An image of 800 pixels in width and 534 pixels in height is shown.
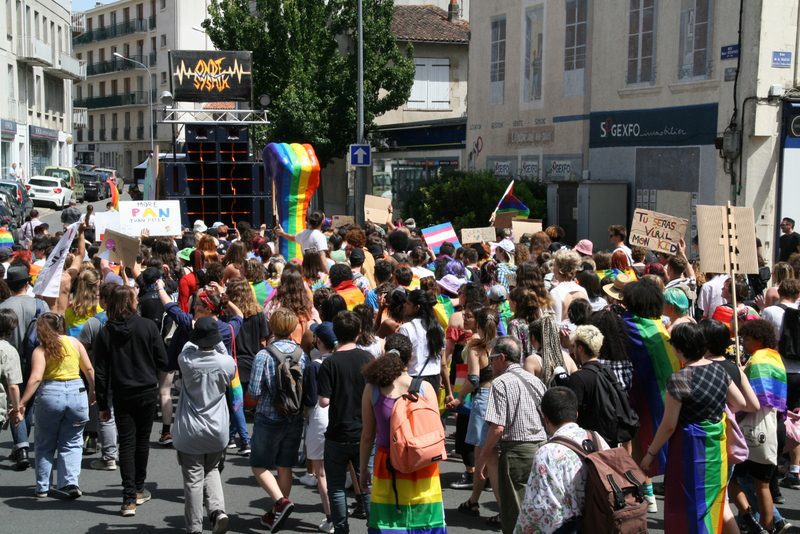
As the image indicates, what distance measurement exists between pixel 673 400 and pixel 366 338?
7.38 ft

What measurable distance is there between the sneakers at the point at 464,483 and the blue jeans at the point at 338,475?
1.69 m

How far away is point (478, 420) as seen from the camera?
741cm

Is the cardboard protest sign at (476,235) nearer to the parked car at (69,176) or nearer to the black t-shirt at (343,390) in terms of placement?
the black t-shirt at (343,390)

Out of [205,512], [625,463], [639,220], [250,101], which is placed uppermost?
[250,101]

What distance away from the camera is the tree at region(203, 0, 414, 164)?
3194cm

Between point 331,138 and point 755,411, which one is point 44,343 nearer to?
point 755,411

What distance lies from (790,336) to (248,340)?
14.9 feet

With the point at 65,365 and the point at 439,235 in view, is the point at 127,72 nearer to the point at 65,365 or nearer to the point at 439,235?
the point at 439,235

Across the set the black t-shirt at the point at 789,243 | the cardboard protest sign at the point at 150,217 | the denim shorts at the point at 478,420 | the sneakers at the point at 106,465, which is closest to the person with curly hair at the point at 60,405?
the sneakers at the point at 106,465

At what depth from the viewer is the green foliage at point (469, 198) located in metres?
21.9

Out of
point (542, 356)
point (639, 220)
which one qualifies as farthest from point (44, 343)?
point (639, 220)

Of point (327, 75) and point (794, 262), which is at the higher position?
point (327, 75)

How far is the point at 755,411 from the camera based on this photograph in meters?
6.18

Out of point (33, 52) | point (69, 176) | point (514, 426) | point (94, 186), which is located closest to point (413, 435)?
point (514, 426)
